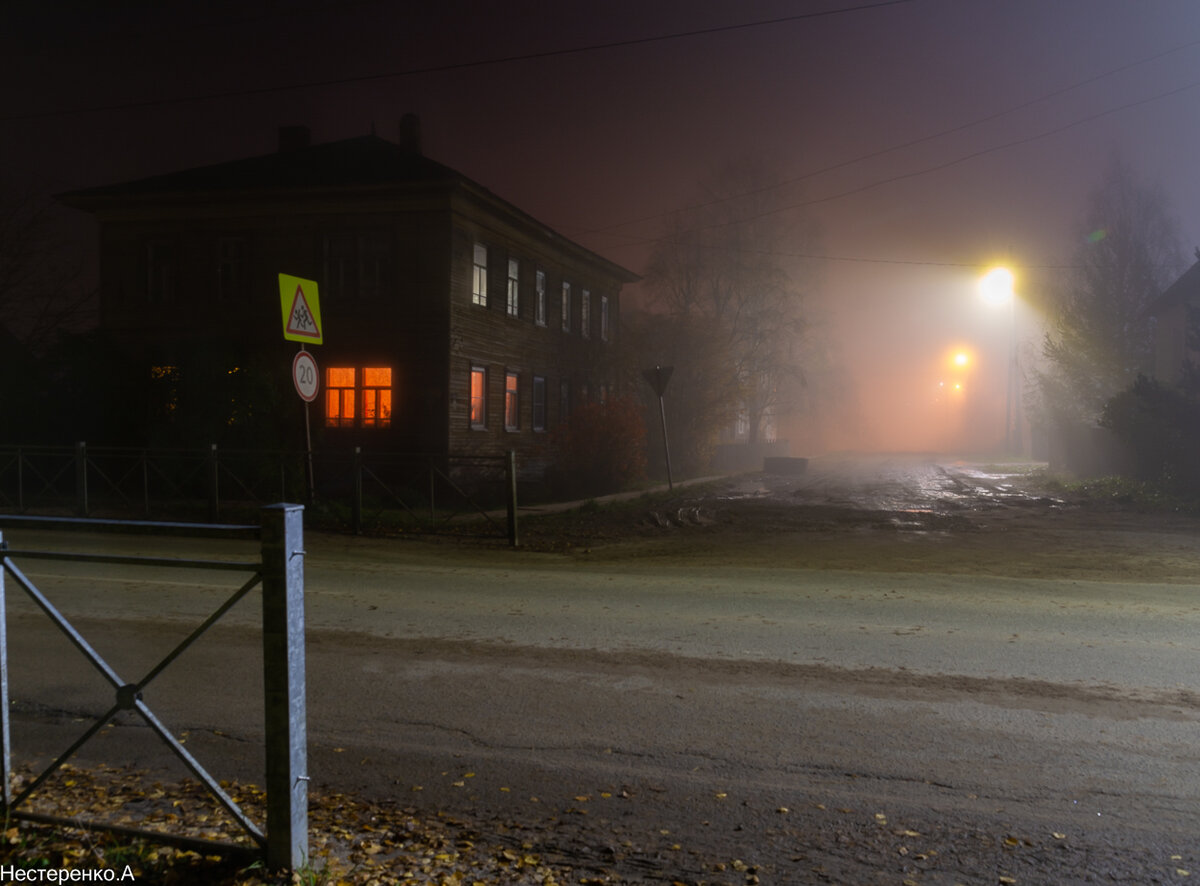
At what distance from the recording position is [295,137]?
29797 millimetres

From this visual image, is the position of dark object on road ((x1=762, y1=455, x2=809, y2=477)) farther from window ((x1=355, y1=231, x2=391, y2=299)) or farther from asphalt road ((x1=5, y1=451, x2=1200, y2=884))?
asphalt road ((x1=5, y1=451, x2=1200, y2=884))

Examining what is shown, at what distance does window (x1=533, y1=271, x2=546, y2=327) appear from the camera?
30.5 metres

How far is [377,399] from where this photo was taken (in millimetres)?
24969

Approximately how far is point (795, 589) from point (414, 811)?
6.56 meters

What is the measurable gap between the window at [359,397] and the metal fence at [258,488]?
128 cm

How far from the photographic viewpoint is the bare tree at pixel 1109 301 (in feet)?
134

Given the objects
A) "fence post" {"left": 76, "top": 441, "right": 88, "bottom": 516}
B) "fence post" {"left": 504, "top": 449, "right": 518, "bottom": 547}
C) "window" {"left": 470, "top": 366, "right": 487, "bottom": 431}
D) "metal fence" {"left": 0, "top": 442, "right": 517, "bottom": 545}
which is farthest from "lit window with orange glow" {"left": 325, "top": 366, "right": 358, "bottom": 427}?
"fence post" {"left": 504, "top": 449, "right": 518, "bottom": 547}

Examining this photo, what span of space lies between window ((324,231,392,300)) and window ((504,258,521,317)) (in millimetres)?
4584

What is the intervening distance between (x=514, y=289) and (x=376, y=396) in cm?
641

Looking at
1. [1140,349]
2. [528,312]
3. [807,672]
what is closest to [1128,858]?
[807,672]

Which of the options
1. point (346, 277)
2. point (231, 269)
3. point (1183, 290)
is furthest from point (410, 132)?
point (1183, 290)

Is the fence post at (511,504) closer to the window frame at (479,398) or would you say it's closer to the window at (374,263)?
the window frame at (479,398)

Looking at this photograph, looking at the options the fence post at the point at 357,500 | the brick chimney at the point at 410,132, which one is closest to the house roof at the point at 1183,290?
the brick chimney at the point at 410,132

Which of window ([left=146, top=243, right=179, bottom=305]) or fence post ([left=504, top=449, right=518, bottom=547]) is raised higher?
window ([left=146, top=243, right=179, bottom=305])
